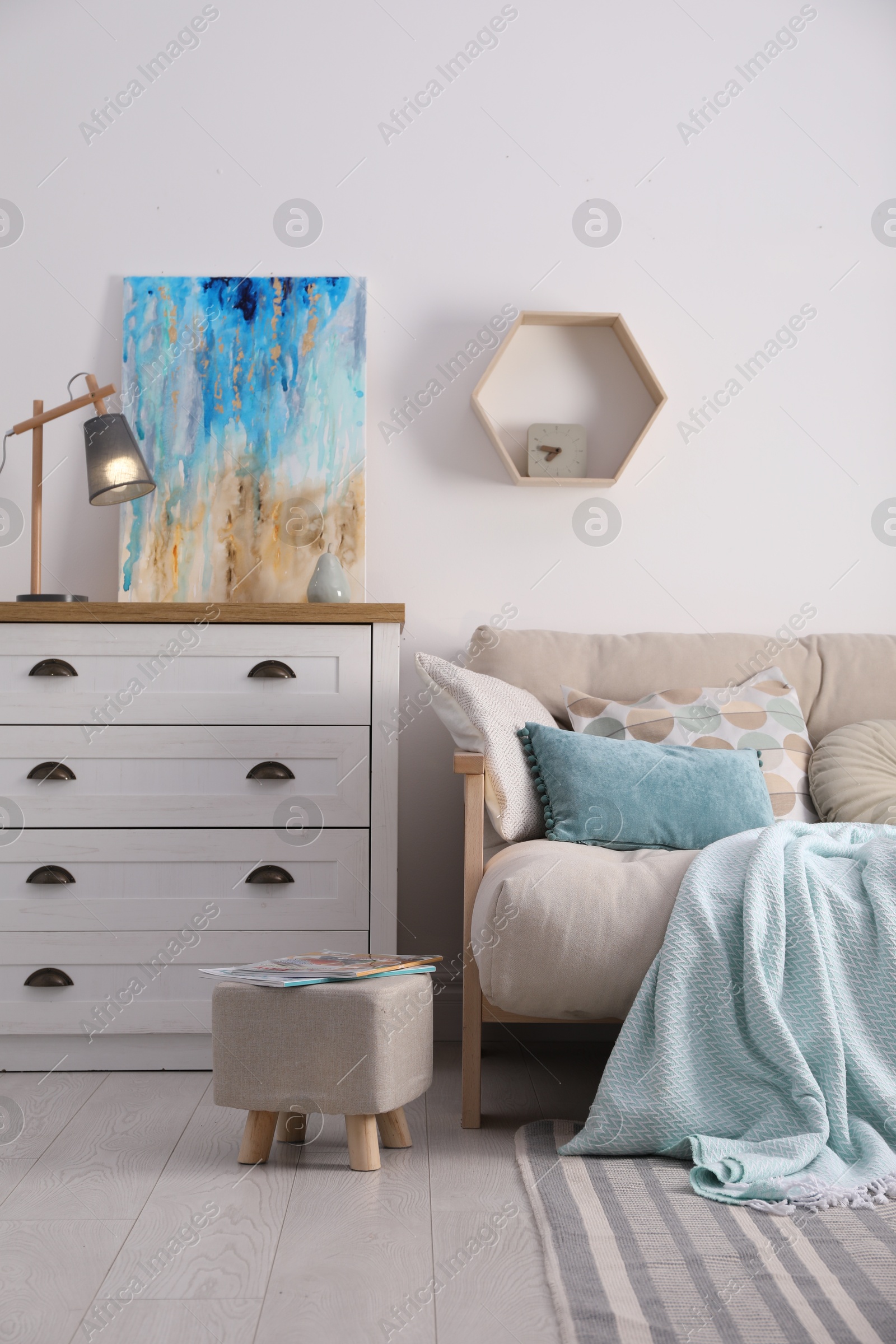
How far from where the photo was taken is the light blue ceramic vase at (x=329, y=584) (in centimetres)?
A: 238

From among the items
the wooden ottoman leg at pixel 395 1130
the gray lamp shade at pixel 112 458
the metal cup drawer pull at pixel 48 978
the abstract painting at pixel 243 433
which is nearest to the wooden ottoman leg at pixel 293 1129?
the wooden ottoman leg at pixel 395 1130

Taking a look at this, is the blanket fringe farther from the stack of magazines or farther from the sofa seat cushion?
the stack of magazines

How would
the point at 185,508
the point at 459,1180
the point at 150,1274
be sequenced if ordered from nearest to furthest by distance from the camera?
the point at 150,1274
the point at 459,1180
the point at 185,508

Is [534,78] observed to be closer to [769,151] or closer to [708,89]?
[708,89]

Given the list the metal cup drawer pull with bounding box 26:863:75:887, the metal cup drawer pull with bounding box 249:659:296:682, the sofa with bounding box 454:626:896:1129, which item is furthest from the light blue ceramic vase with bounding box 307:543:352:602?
the metal cup drawer pull with bounding box 26:863:75:887

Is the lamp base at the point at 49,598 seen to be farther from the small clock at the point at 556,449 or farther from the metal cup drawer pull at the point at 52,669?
the small clock at the point at 556,449

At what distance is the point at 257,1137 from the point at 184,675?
945 mm

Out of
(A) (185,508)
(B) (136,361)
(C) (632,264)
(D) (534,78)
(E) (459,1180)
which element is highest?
(D) (534,78)

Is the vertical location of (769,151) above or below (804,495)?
above

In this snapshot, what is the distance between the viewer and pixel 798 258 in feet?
8.82

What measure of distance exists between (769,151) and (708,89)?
0.23m

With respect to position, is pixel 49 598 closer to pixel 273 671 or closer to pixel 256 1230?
pixel 273 671

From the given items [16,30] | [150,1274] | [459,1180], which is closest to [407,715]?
[459,1180]

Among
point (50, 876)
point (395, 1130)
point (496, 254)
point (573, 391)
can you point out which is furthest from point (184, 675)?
point (496, 254)
